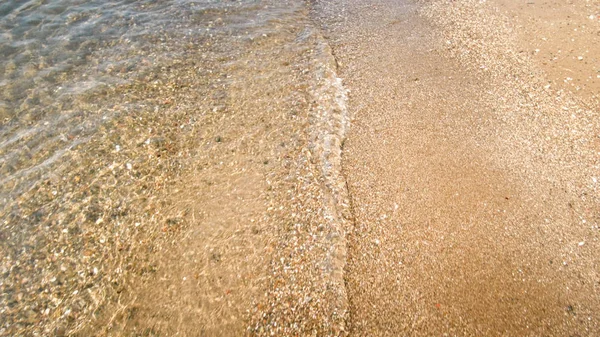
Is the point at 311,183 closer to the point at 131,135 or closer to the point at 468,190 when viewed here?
the point at 468,190

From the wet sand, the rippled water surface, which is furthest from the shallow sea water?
the wet sand

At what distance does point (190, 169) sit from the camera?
4.75 metres

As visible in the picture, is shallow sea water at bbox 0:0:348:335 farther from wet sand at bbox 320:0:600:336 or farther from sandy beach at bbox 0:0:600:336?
wet sand at bbox 320:0:600:336

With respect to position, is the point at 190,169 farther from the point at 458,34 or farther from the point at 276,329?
the point at 458,34

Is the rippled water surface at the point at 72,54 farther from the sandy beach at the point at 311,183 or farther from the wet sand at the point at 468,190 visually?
the wet sand at the point at 468,190

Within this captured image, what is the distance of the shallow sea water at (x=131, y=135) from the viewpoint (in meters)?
3.77

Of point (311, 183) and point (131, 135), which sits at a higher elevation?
point (131, 135)

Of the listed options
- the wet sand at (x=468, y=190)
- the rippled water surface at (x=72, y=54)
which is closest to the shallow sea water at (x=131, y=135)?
the rippled water surface at (x=72, y=54)

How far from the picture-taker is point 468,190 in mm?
4207

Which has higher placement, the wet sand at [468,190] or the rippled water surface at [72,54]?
the rippled water surface at [72,54]

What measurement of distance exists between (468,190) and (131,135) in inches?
176

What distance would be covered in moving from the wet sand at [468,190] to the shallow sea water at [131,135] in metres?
0.45

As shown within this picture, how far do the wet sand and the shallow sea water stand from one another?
1.47 feet

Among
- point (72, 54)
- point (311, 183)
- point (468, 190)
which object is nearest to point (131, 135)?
point (311, 183)
